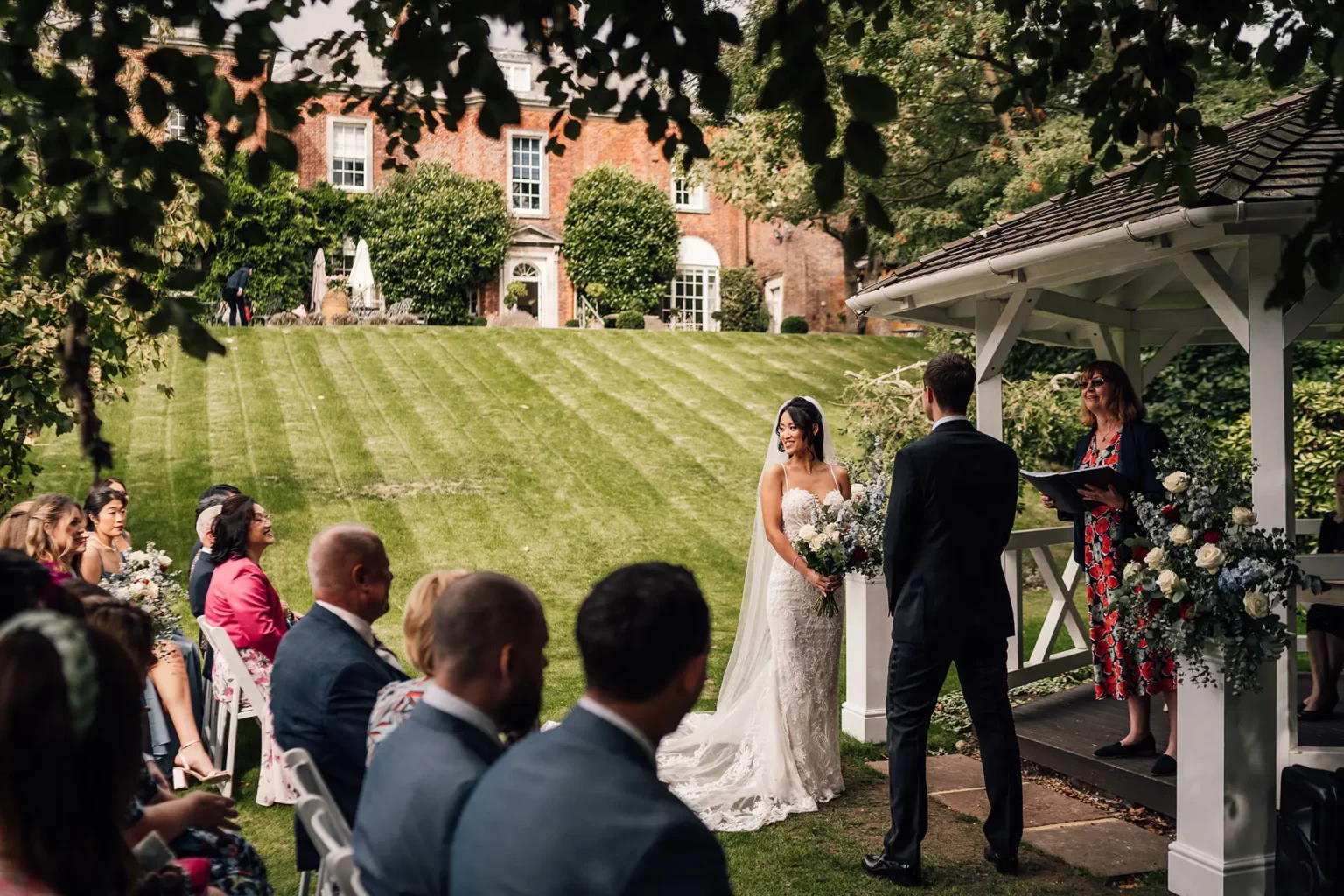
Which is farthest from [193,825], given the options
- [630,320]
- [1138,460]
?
[630,320]

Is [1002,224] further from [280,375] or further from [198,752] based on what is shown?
[280,375]

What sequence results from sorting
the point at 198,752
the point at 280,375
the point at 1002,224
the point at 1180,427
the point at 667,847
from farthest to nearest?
→ the point at 280,375 → the point at 1002,224 → the point at 198,752 → the point at 1180,427 → the point at 667,847

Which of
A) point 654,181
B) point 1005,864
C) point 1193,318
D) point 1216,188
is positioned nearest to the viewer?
point 1005,864

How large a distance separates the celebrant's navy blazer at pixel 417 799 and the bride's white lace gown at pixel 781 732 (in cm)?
371

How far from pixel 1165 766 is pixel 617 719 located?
4.79 meters

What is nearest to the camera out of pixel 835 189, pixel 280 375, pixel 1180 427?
pixel 835 189

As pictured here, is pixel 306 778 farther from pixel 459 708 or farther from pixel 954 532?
pixel 954 532

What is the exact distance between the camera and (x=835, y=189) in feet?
10.3

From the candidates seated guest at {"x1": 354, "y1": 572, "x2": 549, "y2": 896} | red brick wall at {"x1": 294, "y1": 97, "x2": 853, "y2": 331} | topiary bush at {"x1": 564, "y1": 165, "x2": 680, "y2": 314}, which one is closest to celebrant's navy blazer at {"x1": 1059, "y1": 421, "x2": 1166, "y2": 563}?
seated guest at {"x1": 354, "y1": 572, "x2": 549, "y2": 896}

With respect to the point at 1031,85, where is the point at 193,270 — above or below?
below

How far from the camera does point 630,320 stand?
99.5 feet

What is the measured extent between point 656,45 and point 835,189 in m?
0.68

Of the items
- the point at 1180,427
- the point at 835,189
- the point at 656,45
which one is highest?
the point at 656,45

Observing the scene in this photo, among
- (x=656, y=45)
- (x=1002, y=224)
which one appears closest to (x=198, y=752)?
(x=656, y=45)
